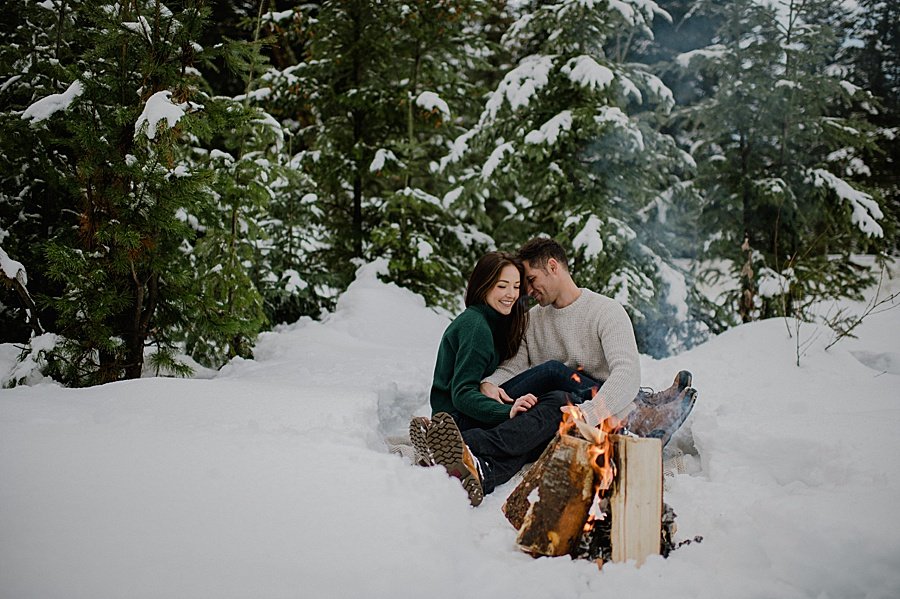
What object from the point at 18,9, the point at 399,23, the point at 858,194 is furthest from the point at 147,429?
the point at 858,194

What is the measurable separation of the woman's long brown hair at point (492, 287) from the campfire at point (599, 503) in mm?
1267

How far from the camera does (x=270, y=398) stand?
10.5 feet

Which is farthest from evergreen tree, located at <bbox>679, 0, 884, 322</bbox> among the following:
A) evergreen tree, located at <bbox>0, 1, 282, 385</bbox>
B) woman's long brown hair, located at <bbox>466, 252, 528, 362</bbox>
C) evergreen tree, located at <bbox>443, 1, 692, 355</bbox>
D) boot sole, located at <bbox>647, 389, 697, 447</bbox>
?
evergreen tree, located at <bbox>0, 1, 282, 385</bbox>

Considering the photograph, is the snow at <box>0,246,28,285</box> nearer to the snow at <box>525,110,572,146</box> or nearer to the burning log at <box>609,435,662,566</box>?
the burning log at <box>609,435,662,566</box>

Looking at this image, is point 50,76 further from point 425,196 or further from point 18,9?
point 425,196

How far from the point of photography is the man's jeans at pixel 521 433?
295 centimetres

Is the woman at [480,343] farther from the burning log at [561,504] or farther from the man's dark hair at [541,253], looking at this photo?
the burning log at [561,504]

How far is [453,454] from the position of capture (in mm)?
2688

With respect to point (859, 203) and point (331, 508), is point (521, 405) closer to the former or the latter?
point (331, 508)

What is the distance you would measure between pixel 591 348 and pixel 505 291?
2.10 ft

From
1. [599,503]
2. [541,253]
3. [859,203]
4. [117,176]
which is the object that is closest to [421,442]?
[599,503]

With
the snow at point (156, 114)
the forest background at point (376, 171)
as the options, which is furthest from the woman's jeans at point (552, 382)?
the snow at point (156, 114)

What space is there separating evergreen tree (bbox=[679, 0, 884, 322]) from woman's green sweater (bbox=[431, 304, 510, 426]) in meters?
4.36

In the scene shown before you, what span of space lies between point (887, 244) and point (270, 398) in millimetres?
7213
